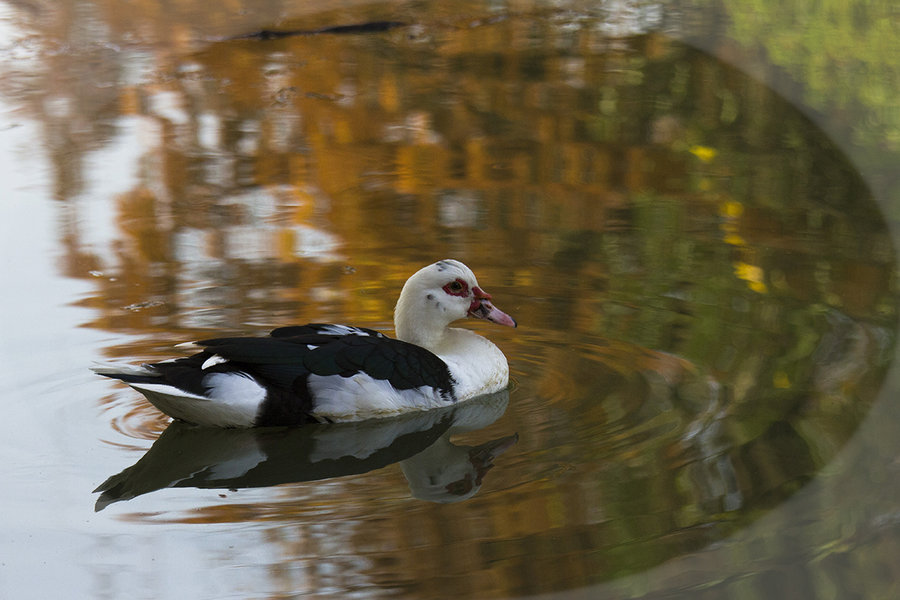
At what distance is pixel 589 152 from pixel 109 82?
5.08 meters

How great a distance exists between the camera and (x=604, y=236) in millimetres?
7844

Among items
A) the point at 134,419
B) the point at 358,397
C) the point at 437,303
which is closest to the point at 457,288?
the point at 437,303

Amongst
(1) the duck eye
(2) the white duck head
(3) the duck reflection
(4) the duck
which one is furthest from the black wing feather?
(1) the duck eye

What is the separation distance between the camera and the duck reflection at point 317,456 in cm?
514

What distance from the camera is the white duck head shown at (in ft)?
20.0

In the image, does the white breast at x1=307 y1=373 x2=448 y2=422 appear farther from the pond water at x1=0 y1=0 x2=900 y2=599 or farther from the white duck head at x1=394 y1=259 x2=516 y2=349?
the white duck head at x1=394 y1=259 x2=516 y2=349

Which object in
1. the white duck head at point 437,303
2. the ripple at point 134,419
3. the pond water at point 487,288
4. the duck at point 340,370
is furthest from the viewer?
the white duck head at point 437,303

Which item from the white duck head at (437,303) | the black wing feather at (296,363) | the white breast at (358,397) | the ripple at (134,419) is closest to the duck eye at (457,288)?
the white duck head at (437,303)

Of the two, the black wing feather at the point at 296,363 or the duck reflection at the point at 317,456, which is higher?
the black wing feather at the point at 296,363

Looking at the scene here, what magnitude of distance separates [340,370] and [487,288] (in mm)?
1694

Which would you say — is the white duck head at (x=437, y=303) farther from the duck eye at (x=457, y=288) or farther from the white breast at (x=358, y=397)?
the white breast at (x=358, y=397)

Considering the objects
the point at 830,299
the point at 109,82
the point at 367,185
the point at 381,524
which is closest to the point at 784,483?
the point at 381,524

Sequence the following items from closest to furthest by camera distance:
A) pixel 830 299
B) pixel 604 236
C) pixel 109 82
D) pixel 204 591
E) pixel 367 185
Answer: pixel 204 591 < pixel 830 299 < pixel 604 236 < pixel 367 185 < pixel 109 82

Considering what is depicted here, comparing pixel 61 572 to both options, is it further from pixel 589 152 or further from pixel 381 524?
pixel 589 152
